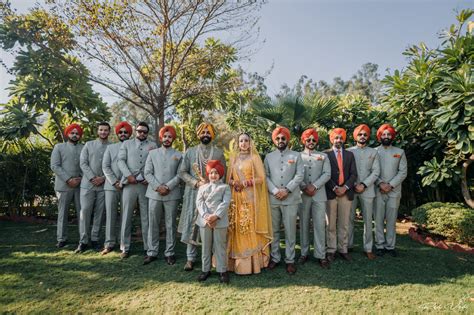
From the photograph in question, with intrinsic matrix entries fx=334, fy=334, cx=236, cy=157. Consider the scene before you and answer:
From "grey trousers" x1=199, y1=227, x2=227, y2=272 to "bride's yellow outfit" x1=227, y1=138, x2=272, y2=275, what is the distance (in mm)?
239

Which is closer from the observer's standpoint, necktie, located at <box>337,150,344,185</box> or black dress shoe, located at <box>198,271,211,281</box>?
black dress shoe, located at <box>198,271,211,281</box>

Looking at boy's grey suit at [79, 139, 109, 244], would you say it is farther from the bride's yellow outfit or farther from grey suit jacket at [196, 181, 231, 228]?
the bride's yellow outfit

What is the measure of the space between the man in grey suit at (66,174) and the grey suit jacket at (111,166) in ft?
2.84

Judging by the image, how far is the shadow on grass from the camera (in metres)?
4.19

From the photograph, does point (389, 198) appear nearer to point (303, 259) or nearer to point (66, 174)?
point (303, 259)

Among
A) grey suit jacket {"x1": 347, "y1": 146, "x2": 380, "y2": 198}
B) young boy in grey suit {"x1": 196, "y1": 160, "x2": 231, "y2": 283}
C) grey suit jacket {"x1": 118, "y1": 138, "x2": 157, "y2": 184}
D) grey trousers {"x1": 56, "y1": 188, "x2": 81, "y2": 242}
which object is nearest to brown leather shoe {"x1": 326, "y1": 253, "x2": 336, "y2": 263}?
grey suit jacket {"x1": 347, "y1": 146, "x2": 380, "y2": 198}

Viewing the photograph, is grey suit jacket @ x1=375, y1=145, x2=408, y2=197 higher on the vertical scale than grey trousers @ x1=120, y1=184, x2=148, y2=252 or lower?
higher

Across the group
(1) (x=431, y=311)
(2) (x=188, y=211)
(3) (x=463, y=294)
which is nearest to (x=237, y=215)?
(2) (x=188, y=211)

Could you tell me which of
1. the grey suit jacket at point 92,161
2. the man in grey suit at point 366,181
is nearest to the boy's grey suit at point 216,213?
the man in grey suit at point 366,181

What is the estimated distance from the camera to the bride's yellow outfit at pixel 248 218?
14.8 ft

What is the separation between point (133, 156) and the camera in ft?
17.6

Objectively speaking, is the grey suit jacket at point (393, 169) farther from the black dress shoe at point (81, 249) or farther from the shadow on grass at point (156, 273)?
the black dress shoe at point (81, 249)

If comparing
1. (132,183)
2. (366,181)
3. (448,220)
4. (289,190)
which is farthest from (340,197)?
(132,183)

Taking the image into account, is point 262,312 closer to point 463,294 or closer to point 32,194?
point 463,294
